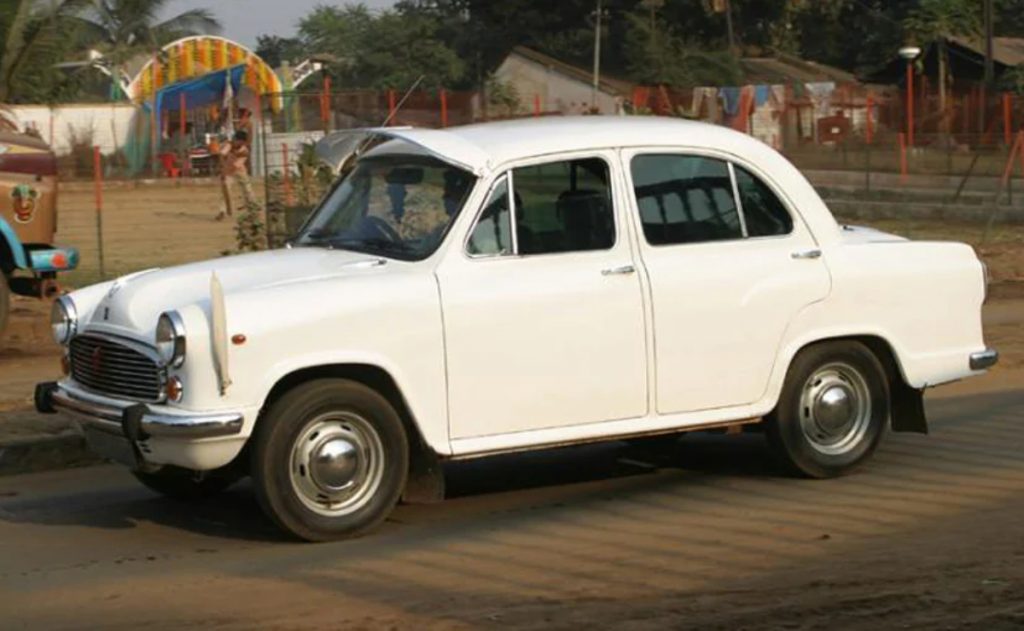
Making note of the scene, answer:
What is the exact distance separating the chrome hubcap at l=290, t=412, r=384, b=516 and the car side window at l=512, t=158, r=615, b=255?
116cm

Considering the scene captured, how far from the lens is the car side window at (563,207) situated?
813cm

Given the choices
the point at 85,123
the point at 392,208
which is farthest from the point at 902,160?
the point at 392,208

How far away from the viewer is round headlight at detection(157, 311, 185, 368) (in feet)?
23.7

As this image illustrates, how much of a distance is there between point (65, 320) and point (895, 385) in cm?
424

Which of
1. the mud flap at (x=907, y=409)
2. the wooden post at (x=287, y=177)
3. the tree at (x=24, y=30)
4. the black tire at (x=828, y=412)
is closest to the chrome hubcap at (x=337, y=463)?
the black tire at (x=828, y=412)

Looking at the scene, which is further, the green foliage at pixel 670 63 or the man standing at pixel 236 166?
the green foliage at pixel 670 63

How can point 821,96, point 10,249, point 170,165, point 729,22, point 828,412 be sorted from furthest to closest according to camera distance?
point 729,22 → point 821,96 → point 170,165 → point 10,249 → point 828,412

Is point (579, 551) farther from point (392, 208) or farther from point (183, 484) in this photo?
point (183, 484)

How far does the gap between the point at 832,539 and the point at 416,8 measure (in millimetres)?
72497

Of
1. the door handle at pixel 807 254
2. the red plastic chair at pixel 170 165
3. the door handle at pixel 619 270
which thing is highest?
the red plastic chair at pixel 170 165

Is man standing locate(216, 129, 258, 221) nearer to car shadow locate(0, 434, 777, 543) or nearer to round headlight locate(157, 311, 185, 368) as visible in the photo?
car shadow locate(0, 434, 777, 543)

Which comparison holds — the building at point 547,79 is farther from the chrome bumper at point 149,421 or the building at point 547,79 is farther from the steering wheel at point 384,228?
the chrome bumper at point 149,421

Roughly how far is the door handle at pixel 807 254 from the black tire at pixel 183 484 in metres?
2.96

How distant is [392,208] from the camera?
8.32m
